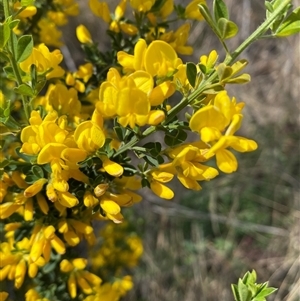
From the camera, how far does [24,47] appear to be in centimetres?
87

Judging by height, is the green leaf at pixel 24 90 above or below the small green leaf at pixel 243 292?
above

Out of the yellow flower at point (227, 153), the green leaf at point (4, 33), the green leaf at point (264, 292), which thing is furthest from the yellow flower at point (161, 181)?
the green leaf at point (4, 33)

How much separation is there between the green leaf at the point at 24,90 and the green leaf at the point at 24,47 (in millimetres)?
45

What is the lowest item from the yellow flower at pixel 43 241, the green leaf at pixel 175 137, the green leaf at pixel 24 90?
the yellow flower at pixel 43 241

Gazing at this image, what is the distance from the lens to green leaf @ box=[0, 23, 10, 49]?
0.82 metres

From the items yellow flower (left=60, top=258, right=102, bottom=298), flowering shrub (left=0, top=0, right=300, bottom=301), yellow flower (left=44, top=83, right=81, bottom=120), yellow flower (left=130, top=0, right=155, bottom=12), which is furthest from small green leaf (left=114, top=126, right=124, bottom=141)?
yellow flower (left=60, top=258, right=102, bottom=298)

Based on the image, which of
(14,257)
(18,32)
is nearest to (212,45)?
(18,32)

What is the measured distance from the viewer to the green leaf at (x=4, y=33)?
818 millimetres

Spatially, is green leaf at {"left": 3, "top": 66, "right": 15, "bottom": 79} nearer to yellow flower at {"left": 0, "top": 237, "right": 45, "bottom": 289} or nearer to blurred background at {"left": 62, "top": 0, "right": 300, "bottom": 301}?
yellow flower at {"left": 0, "top": 237, "right": 45, "bottom": 289}

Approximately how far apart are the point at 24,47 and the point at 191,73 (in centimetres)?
29

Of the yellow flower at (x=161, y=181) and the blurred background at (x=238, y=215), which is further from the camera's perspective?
the blurred background at (x=238, y=215)

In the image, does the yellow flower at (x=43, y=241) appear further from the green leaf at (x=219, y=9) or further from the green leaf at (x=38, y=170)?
the green leaf at (x=219, y=9)

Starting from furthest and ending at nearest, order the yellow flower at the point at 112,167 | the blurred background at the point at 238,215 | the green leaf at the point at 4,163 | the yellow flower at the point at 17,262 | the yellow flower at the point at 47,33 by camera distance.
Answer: the blurred background at the point at 238,215 < the yellow flower at the point at 47,33 < the yellow flower at the point at 17,262 < the green leaf at the point at 4,163 < the yellow flower at the point at 112,167

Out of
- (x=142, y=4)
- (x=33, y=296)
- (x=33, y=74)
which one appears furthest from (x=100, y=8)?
(x=33, y=296)
